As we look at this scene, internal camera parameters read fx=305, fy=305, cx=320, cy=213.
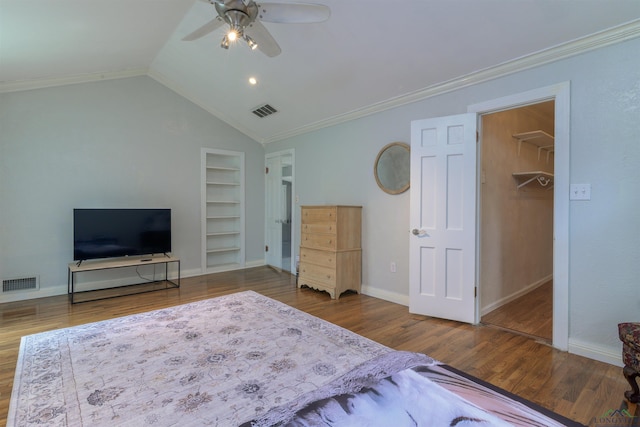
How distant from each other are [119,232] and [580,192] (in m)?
5.08

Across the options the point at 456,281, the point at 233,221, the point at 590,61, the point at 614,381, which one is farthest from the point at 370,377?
the point at 233,221

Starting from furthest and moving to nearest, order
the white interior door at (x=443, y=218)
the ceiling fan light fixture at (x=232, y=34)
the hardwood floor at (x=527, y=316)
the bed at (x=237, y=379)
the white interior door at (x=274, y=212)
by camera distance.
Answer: the white interior door at (x=274, y=212) → the white interior door at (x=443, y=218) → the hardwood floor at (x=527, y=316) → the ceiling fan light fixture at (x=232, y=34) → the bed at (x=237, y=379)

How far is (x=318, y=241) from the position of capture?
4.09 metres

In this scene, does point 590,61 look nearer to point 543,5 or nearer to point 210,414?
point 543,5

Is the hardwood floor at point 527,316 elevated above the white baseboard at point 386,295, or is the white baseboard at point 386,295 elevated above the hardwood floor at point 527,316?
A: the white baseboard at point 386,295

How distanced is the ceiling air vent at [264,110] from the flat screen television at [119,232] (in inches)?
80.4

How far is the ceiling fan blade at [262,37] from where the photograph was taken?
83.4 inches

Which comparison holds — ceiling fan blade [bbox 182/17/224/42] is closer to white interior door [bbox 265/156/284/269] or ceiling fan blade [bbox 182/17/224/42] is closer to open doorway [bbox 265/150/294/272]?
open doorway [bbox 265/150/294/272]

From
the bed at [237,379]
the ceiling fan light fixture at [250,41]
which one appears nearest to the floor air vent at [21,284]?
the bed at [237,379]

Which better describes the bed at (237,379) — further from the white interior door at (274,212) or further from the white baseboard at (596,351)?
the white interior door at (274,212)

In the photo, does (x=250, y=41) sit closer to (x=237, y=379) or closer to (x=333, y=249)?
(x=237, y=379)

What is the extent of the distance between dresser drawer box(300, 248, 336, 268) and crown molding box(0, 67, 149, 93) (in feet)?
11.6

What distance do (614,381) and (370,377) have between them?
6.70 feet

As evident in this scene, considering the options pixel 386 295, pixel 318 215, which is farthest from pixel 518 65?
pixel 386 295
